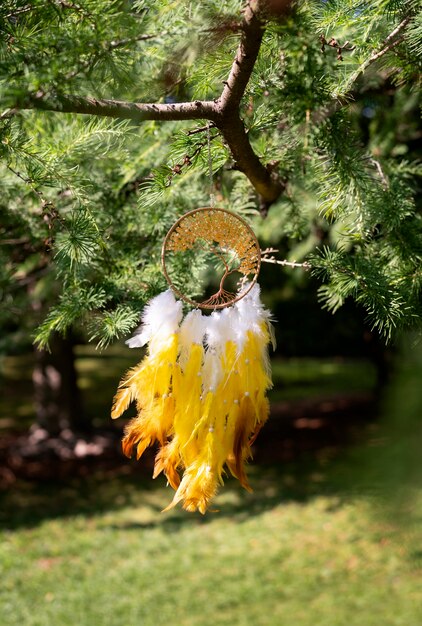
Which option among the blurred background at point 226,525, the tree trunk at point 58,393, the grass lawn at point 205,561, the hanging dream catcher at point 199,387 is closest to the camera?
the hanging dream catcher at point 199,387

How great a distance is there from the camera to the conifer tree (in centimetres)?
116

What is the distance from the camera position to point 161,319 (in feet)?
4.68

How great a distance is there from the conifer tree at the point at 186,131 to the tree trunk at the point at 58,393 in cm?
539

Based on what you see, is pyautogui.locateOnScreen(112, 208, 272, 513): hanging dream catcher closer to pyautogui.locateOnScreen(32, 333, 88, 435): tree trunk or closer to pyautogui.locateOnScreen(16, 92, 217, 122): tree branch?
pyautogui.locateOnScreen(16, 92, 217, 122): tree branch

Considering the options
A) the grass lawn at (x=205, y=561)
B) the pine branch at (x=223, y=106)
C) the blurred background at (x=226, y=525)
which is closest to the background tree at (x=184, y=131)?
the pine branch at (x=223, y=106)

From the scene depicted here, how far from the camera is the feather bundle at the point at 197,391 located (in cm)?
138

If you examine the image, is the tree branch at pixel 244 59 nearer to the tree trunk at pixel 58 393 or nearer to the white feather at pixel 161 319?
the white feather at pixel 161 319

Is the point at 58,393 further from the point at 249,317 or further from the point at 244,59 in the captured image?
the point at 244,59

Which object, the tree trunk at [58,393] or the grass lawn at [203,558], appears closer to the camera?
the grass lawn at [203,558]

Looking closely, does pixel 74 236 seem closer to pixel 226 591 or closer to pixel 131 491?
pixel 226 591

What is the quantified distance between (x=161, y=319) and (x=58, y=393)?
6339mm

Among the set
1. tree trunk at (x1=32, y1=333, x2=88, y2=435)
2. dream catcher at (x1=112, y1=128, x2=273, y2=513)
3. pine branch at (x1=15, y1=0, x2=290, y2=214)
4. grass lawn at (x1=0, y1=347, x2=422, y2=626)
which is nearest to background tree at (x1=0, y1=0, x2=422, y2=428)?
pine branch at (x1=15, y1=0, x2=290, y2=214)

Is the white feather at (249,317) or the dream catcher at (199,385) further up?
the white feather at (249,317)

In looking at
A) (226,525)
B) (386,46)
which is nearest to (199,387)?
(386,46)
